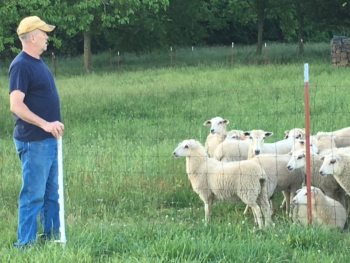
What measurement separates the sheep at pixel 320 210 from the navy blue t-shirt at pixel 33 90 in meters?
2.84

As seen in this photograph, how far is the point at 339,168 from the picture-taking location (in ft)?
23.0

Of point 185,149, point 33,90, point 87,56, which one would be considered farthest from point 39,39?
point 87,56

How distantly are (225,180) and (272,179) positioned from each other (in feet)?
2.13

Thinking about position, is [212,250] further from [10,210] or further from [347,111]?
[347,111]

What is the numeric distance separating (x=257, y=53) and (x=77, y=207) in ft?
78.4

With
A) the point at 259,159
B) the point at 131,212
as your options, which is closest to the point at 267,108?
the point at 259,159

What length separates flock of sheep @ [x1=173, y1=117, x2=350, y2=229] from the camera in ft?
21.5

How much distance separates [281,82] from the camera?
16.7 metres

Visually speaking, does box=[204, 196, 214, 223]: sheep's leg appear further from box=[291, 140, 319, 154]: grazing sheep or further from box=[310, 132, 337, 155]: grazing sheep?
box=[310, 132, 337, 155]: grazing sheep

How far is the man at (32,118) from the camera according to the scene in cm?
505

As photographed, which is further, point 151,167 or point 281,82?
Answer: point 281,82

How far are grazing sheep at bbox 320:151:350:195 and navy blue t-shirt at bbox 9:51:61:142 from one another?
3.34 metres

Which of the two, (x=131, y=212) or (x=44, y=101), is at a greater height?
(x=44, y=101)

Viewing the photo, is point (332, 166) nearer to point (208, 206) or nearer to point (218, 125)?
point (208, 206)
